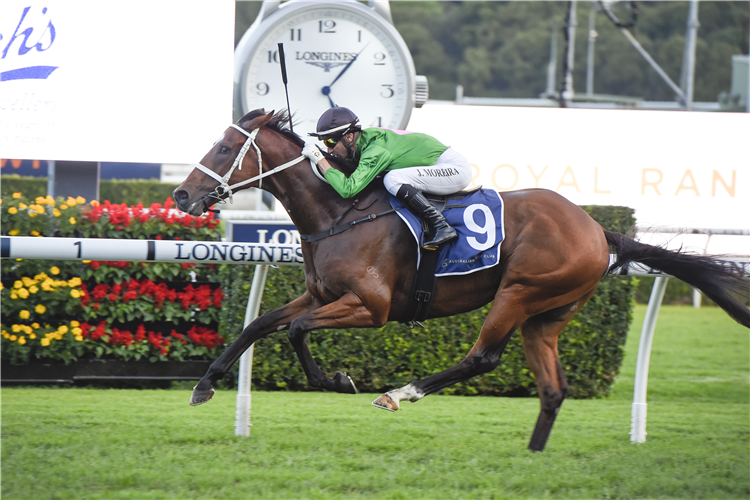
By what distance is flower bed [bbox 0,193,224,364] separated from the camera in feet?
17.7

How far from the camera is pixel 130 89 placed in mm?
6480

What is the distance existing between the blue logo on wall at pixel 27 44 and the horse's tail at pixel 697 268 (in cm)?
473

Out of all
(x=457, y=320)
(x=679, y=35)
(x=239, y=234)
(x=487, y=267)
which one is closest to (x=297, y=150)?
(x=487, y=267)

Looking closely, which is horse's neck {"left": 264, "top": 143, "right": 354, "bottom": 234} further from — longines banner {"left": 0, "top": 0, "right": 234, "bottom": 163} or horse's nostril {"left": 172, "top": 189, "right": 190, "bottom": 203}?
longines banner {"left": 0, "top": 0, "right": 234, "bottom": 163}

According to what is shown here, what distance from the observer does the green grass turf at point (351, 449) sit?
128 inches

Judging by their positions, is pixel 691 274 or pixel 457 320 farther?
pixel 457 320

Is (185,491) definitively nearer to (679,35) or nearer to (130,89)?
(130,89)

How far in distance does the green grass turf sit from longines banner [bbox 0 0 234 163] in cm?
202

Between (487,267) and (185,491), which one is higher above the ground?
(487,267)

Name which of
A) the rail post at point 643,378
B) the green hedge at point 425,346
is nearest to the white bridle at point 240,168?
the green hedge at point 425,346

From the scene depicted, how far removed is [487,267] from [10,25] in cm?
473

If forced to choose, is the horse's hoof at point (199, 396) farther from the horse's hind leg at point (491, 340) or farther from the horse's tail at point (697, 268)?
the horse's tail at point (697, 268)

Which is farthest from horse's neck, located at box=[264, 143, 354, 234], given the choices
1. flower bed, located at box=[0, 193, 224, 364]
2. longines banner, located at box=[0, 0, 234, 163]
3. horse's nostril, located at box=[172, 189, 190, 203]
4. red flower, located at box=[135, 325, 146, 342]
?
longines banner, located at box=[0, 0, 234, 163]

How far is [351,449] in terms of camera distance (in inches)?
154
